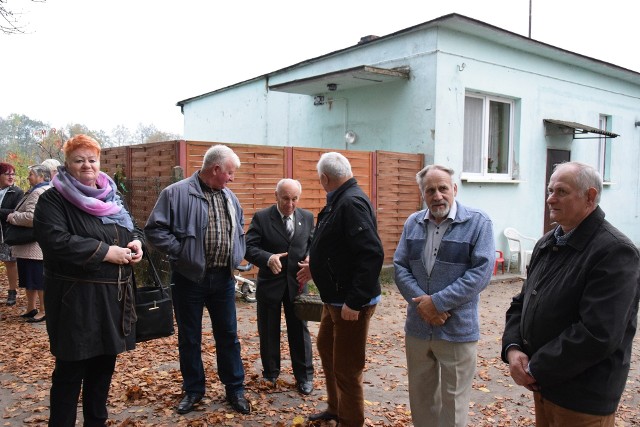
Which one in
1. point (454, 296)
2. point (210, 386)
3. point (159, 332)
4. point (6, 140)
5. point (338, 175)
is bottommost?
point (210, 386)

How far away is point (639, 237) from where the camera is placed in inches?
580

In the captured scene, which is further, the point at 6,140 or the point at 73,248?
the point at 6,140

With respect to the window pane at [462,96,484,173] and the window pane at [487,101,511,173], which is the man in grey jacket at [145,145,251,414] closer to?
the window pane at [462,96,484,173]

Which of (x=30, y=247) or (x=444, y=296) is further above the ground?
(x=444, y=296)

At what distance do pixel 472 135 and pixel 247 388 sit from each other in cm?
783

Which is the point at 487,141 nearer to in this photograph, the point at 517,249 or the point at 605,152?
the point at 517,249

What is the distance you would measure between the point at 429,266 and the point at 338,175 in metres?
0.89

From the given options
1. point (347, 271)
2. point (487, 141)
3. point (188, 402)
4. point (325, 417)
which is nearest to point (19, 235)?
point (188, 402)

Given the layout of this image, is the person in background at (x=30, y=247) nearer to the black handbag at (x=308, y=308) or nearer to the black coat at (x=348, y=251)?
the black handbag at (x=308, y=308)

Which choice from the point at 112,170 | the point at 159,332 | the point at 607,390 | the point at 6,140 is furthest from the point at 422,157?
the point at 6,140

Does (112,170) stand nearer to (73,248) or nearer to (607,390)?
(73,248)

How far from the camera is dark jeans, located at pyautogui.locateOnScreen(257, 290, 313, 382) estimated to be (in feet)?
14.9

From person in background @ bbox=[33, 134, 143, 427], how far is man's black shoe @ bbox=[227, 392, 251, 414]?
1110 mm

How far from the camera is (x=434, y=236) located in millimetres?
3273
